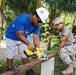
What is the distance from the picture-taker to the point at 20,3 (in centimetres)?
1125

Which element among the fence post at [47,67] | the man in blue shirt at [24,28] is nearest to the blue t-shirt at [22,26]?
the man in blue shirt at [24,28]

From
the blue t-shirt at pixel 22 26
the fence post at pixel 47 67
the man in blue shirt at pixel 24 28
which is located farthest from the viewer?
the fence post at pixel 47 67

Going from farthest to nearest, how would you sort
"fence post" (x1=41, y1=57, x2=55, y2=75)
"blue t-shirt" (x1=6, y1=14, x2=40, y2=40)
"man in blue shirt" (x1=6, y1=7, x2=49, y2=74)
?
"fence post" (x1=41, y1=57, x2=55, y2=75)
"blue t-shirt" (x1=6, y1=14, x2=40, y2=40)
"man in blue shirt" (x1=6, y1=7, x2=49, y2=74)

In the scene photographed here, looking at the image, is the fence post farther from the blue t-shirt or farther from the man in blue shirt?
the blue t-shirt

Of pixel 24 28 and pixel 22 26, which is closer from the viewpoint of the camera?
pixel 22 26

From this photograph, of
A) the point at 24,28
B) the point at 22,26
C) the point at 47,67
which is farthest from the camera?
the point at 47,67

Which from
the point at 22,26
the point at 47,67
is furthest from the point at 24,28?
the point at 47,67

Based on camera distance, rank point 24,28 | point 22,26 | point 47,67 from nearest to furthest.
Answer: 1. point 22,26
2. point 24,28
3. point 47,67

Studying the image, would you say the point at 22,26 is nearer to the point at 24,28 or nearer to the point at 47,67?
the point at 24,28

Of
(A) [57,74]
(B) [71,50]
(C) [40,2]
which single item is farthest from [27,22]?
(C) [40,2]

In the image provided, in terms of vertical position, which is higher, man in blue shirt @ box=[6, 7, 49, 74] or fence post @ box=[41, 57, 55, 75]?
man in blue shirt @ box=[6, 7, 49, 74]

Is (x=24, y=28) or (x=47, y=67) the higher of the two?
(x=24, y=28)

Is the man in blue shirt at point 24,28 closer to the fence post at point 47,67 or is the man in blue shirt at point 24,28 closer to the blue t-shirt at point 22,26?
the blue t-shirt at point 22,26

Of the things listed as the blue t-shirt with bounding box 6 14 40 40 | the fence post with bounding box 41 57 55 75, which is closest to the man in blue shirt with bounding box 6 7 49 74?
the blue t-shirt with bounding box 6 14 40 40
